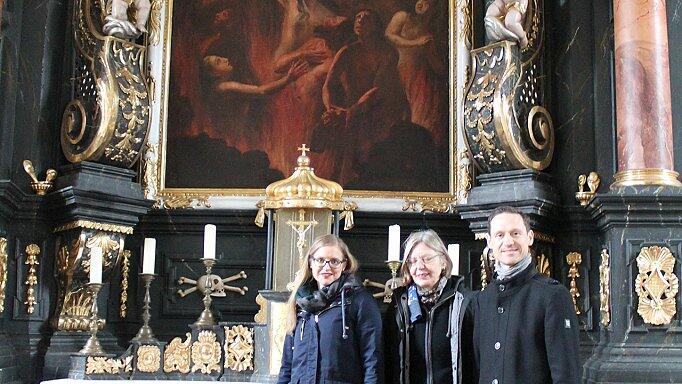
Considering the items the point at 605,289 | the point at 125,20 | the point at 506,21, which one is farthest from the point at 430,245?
the point at 125,20

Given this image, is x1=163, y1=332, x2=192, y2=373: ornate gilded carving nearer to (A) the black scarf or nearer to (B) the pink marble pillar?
(A) the black scarf

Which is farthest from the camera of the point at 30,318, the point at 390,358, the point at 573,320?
the point at 30,318

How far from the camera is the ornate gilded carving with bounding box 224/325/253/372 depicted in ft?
22.1

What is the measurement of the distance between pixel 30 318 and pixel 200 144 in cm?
204

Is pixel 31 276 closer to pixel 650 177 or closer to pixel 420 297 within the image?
pixel 420 297

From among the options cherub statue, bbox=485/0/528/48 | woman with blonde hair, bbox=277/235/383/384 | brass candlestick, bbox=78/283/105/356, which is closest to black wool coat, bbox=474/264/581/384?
woman with blonde hair, bbox=277/235/383/384

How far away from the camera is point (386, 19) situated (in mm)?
8602

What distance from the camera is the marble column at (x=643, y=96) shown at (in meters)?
7.06

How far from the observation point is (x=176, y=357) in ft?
22.3

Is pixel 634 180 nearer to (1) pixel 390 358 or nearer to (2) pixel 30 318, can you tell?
(1) pixel 390 358

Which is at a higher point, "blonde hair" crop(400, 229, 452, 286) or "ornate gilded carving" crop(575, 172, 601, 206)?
"ornate gilded carving" crop(575, 172, 601, 206)

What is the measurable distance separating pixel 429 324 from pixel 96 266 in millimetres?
3573

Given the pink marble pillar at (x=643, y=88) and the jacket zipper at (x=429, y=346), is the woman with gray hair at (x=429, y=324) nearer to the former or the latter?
the jacket zipper at (x=429, y=346)

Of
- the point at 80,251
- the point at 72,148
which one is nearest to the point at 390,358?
the point at 80,251
